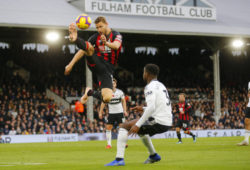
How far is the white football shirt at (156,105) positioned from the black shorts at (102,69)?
235 cm

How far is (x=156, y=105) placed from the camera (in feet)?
29.7

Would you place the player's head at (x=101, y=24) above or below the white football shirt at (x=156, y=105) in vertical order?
above

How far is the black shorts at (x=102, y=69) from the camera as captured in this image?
11.0 metres

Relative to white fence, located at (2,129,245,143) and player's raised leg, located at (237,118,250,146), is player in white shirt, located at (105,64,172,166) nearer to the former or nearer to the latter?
player's raised leg, located at (237,118,250,146)

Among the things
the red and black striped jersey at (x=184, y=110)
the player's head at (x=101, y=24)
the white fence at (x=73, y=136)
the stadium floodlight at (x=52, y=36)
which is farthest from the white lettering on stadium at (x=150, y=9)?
the player's head at (x=101, y=24)

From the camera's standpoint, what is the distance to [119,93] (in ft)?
61.3

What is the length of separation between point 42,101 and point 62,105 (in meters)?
1.41

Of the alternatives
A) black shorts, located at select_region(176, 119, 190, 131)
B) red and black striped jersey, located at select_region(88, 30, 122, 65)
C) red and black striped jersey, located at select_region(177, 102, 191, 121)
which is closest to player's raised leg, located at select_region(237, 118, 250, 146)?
red and black striped jersey, located at select_region(177, 102, 191, 121)

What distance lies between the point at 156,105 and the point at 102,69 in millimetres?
2564

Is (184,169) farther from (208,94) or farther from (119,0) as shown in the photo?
(208,94)

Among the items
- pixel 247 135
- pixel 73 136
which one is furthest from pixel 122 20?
pixel 247 135

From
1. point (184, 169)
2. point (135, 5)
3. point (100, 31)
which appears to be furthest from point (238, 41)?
point (184, 169)

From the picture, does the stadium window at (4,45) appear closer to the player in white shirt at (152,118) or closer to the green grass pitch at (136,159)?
the green grass pitch at (136,159)

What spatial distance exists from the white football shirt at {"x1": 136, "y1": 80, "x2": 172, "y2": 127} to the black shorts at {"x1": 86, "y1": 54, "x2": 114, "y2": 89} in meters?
2.35
